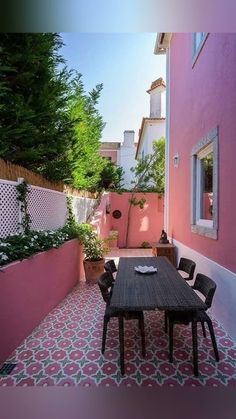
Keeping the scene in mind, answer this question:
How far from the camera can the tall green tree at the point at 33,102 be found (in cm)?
419

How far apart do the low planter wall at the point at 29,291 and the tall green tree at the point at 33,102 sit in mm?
1761

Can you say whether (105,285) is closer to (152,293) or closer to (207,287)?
(152,293)

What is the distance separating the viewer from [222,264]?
11.8ft

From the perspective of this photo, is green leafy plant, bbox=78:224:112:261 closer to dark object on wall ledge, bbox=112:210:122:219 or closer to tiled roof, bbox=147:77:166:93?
dark object on wall ledge, bbox=112:210:122:219

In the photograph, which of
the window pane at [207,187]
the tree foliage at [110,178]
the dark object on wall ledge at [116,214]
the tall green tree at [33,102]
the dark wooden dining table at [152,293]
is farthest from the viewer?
the tree foliage at [110,178]

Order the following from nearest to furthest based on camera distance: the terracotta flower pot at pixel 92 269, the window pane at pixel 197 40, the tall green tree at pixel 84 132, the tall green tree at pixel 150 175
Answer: the window pane at pixel 197 40
the terracotta flower pot at pixel 92 269
the tall green tree at pixel 84 132
the tall green tree at pixel 150 175

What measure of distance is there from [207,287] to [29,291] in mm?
2277

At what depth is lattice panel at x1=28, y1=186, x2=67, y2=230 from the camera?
4586mm

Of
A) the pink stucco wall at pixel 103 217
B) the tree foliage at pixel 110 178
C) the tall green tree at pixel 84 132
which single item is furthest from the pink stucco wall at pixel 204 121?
the tree foliage at pixel 110 178

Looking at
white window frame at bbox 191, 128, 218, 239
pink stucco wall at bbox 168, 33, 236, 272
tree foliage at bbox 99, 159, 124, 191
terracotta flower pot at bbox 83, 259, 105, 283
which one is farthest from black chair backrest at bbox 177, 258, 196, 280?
tree foliage at bbox 99, 159, 124, 191

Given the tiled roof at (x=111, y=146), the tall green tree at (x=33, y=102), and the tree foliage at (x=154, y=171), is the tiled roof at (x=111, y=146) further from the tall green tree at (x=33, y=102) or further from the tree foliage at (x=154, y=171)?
the tall green tree at (x=33, y=102)

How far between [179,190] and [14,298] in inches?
178

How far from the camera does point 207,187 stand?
478cm
